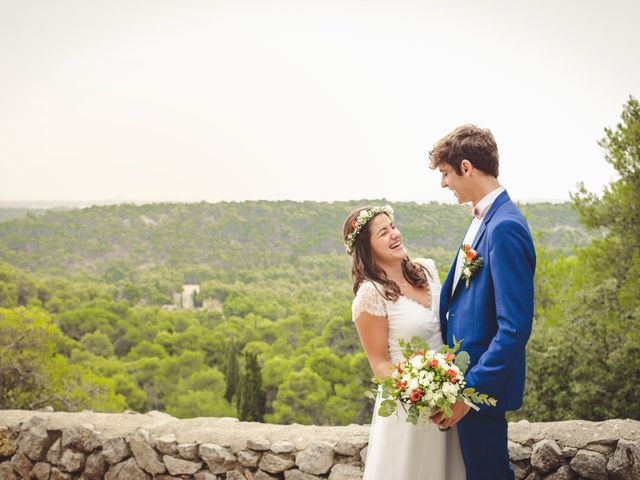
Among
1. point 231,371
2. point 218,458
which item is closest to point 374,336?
point 218,458

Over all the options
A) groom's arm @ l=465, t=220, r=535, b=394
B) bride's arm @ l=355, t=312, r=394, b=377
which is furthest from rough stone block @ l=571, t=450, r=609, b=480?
groom's arm @ l=465, t=220, r=535, b=394

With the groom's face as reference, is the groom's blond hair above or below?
above

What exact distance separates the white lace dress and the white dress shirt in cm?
20

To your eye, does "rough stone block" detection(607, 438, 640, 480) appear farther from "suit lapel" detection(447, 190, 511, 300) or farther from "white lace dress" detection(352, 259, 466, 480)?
"suit lapel" detection(447, 190, 511, 300)

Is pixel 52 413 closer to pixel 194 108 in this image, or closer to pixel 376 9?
pixel 376 9

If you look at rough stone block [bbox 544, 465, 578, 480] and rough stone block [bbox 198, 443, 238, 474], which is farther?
rough stone block [bbox 198, 443, 238, 474]

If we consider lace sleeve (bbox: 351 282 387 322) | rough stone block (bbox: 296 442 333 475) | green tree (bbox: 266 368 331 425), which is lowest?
green tree (bbox: 266 368 331 425)

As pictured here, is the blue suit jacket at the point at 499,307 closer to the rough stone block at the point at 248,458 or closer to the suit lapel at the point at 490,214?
the suit lapel at the point at 490,214

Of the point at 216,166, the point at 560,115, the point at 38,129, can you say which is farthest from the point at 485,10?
the point at 38,129

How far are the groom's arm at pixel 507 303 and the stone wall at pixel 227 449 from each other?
136cm

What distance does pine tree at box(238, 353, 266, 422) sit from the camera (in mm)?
24594

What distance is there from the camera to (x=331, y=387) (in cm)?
2655

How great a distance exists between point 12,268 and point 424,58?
34.6 m

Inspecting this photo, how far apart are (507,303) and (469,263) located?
0.75 ft
